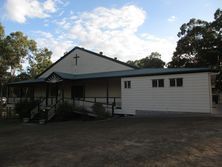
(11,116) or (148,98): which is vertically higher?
(148,98)

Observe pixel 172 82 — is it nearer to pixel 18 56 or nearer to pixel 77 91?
pixel 77 91

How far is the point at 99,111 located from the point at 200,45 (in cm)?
2492

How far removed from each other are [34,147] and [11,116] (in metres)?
18.5

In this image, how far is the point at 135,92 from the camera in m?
18.7

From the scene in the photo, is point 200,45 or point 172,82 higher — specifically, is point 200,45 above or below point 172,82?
above

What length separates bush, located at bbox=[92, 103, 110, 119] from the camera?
18.6 metres

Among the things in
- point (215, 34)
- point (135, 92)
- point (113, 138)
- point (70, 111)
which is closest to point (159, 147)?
point (113, 138)

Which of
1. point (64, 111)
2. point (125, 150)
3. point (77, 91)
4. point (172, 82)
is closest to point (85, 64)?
point (77, 91)

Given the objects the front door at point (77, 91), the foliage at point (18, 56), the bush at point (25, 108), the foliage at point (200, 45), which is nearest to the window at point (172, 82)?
the front door at point (77, 91)

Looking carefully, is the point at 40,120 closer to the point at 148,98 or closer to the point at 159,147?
the point at 148,98

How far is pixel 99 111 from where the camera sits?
61.4 ft

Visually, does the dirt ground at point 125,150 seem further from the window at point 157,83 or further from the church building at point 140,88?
the window at point 157,83

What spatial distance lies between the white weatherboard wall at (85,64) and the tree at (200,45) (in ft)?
55.9

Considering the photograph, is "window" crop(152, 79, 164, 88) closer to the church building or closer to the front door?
the church building
